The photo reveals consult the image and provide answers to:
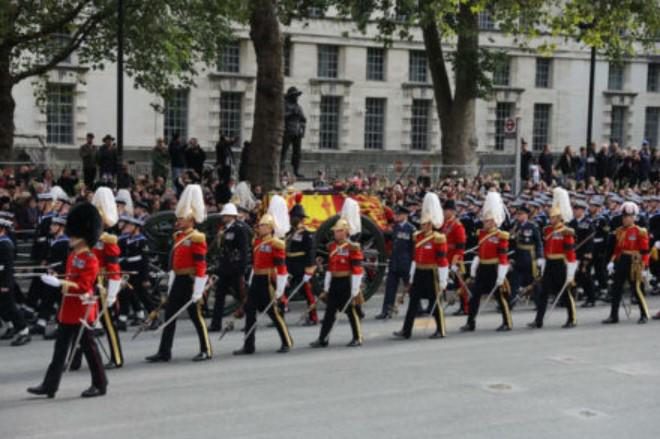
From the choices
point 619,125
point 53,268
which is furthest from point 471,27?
point 619,125

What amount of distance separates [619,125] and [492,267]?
39402 millimetres

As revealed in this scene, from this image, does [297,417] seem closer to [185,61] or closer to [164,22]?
[164,22]

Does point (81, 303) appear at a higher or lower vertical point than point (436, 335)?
higher

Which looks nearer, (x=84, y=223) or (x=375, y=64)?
(x=84, y=223)

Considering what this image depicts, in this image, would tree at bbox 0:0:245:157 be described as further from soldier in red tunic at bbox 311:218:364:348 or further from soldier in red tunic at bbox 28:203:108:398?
soldier in red tunic at bbox 28:203:108:398

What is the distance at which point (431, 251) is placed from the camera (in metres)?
15.0

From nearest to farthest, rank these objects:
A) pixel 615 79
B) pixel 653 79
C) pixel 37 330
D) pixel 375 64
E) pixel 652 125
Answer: pixel 37 330
pixel 375 64
pixel 615 79
pixel 653 79
pixel 652 125

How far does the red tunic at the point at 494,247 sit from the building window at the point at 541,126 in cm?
3562

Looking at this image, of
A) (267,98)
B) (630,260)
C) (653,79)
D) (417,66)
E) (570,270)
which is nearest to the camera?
(570,270)

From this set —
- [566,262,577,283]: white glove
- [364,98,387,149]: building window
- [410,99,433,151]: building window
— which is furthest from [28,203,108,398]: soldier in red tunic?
[410,99,433,151]: building window

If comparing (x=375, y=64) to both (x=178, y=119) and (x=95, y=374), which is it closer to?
(x=178, y=119)

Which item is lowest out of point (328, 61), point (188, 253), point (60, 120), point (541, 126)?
point (188, 253)

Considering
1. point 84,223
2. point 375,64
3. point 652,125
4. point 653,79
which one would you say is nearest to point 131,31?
point 84,223

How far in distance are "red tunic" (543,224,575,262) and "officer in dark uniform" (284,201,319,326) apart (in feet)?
11.5
